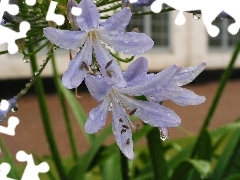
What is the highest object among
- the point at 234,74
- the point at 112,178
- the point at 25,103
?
the point at 112,178

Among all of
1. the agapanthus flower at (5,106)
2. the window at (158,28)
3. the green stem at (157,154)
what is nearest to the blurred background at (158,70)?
the window at (158,28)

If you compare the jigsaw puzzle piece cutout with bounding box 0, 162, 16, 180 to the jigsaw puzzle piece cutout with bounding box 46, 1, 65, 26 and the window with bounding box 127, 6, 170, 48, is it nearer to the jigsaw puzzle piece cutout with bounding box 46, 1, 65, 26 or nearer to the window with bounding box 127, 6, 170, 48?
the jigsaw puzzle piece cutout with bounding box 46, 1, 65, 26

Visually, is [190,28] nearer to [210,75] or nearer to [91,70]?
[210,75]

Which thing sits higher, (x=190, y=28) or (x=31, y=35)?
(x=31, y=35)

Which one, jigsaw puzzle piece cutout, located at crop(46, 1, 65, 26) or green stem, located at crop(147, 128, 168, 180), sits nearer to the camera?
jigsaw puzzle piece cutout, located at crop(46, 1, 65, 26)

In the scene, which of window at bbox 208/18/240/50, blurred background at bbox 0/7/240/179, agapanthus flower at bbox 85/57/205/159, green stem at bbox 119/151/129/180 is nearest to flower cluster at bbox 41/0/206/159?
agapanthus flower at bbox 85/57/205/159

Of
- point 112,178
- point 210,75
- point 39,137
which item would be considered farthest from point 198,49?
point 112,178

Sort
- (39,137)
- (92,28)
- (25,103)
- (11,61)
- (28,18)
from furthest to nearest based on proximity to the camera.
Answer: (11,61) < (25,103) < (39,137) < (28,18) < (92,28)

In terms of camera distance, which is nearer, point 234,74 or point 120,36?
point 120,36
